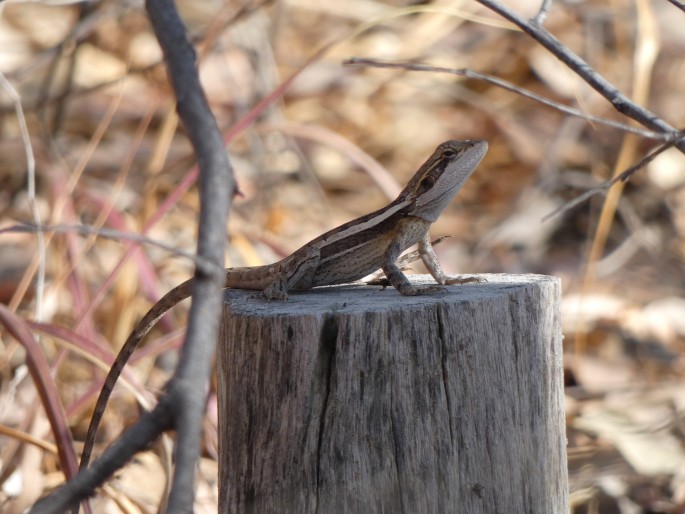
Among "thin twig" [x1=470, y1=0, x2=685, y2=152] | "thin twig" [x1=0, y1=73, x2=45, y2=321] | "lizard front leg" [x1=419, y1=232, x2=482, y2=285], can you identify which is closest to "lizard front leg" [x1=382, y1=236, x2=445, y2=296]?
"lizard front leg" [x1=419, y1=232, x2=482, y2=285]

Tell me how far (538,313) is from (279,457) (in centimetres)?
91

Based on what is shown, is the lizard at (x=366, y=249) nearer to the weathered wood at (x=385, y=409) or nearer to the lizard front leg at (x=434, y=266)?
the lizard front leg at (x=434, y=266)

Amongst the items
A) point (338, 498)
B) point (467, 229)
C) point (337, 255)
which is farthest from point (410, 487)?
point (467, 229)

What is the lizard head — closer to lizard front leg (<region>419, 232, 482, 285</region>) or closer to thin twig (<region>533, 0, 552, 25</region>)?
lizard front leg (<region>419, 232, 482, 285</region>)

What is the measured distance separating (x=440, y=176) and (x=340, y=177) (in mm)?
5932

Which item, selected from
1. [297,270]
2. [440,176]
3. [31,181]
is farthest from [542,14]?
[31,181]

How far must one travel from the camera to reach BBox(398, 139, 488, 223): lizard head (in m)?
3.26

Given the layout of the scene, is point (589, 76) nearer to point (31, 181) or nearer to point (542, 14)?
point (542, 14)

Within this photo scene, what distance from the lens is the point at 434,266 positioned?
330 cm

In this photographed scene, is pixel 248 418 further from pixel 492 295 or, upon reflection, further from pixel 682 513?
pixel 682 513

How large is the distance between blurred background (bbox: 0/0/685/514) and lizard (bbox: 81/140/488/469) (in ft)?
3.65

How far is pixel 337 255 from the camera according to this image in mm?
3139

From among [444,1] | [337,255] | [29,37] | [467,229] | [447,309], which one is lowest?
[447,309]

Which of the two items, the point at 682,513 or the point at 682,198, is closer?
the point at 682,513
